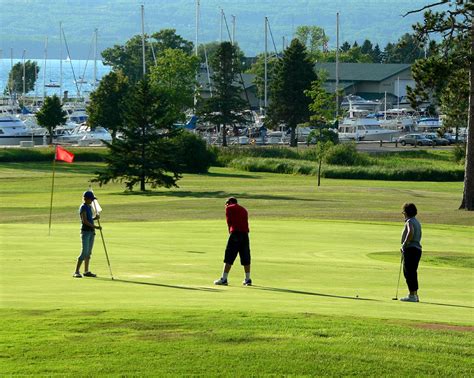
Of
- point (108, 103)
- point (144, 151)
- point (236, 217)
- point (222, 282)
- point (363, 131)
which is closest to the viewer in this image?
point (222, 282)

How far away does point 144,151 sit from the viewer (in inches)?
2783

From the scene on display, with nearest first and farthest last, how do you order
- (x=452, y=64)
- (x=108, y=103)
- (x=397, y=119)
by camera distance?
(x=452, y=64), (x=108, y=103), (x=397, y=119)

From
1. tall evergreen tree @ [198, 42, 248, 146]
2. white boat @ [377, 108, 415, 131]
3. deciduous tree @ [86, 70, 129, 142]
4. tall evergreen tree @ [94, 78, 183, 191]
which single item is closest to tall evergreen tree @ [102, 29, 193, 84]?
white boat @ [377, 108, 415, 131]

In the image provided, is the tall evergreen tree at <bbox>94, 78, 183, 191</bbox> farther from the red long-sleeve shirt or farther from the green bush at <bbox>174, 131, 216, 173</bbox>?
the red long-sleeve shirt

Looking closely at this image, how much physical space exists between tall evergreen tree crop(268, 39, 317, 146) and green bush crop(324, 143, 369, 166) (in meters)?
22.9

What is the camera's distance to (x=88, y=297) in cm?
1903

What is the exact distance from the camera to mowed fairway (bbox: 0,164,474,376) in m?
13.8

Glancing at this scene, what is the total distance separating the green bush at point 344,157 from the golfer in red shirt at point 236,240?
68.6m

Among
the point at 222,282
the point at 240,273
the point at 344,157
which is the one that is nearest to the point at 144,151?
the point at 344,157

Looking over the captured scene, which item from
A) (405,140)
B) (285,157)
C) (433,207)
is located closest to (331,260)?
(433,207)

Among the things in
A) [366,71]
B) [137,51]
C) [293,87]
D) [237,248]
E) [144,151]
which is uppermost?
[137,51]

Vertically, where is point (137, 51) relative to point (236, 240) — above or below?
above

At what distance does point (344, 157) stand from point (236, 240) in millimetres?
70905

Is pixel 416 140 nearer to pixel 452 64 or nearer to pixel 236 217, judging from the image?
pixel 452 64
